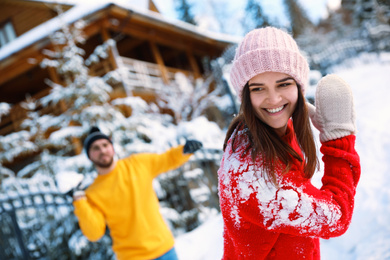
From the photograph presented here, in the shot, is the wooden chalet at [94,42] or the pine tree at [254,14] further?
the pine tree at [254,14]

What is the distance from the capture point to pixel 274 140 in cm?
109

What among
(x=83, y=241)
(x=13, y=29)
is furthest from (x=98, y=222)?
(x=13, y=29)

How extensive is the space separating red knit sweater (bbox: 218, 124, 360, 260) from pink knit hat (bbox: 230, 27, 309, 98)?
0.26 metres

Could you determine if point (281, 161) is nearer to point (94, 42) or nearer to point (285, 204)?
point (285, 204)

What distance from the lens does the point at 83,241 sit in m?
4.50

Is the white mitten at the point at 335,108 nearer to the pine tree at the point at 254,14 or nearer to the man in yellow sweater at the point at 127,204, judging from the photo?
the man in yellow sweater at the point at 127,204

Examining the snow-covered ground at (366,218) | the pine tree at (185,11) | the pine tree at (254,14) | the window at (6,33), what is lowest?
the snow-covered ground at (366,218)

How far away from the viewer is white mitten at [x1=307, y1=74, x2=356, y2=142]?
1070mm

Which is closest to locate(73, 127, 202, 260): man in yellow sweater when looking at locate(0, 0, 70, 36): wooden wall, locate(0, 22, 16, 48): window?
locate(0, 0, 70, 36): wooden wall

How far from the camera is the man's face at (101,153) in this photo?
98.3 inches

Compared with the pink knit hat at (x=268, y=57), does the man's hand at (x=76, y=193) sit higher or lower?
lower

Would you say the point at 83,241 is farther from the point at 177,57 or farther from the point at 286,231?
the point at 177,57

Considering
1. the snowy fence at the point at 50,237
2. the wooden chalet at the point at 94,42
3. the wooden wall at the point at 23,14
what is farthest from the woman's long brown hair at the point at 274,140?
the wooden wall at the point at 23,14

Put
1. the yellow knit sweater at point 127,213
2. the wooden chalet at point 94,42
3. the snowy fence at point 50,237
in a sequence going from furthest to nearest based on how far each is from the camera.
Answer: the wooden chalet at point 94,42 < the snowy fence at point 50,237 < the yellow knit sweater at point 127,213
